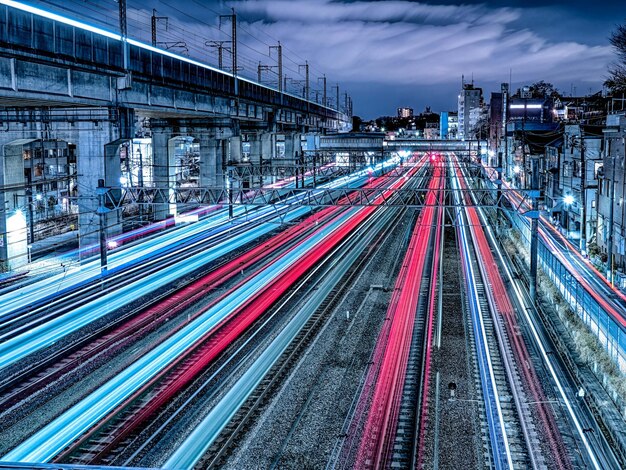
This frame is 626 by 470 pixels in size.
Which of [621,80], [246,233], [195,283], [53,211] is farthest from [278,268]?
[621,80]

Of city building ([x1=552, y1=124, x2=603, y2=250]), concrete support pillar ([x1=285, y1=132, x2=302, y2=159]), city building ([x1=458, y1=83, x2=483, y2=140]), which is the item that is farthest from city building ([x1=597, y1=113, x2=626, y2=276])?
city building ([x1=458, y1=83, x2=483, y2=140])

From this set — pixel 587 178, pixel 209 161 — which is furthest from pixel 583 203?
pixel 209 161

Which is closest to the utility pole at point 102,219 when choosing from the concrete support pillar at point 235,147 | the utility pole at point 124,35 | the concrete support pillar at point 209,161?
the utility pole at point 124,35

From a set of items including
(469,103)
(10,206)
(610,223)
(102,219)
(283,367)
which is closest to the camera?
(283,367)

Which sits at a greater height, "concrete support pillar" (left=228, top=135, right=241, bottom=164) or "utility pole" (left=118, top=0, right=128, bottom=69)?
"utility pole" (left=118, top=0, right=128, bottom=69)

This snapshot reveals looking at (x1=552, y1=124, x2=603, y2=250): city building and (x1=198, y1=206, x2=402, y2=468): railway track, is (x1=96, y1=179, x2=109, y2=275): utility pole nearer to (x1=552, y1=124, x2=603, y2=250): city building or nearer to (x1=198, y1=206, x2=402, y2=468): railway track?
(x1=198, y1=206, x2=402, y2=468): railway track

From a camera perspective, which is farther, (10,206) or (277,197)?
(277,197)

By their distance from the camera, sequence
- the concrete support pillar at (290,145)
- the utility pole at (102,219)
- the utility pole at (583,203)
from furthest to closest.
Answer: the concrete support pillar at (290,145)
the utility pole at (583,203)
the utility pole at (102,219)

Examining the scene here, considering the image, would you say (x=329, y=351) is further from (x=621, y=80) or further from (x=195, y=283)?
(x=621, y=80)

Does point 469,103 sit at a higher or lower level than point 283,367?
higher

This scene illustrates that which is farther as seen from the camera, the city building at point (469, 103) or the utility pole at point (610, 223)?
the city building at point (469, 103)

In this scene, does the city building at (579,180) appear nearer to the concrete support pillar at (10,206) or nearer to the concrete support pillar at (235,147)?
the concrete support pillar at (235,147)

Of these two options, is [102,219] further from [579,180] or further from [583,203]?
[579,180]

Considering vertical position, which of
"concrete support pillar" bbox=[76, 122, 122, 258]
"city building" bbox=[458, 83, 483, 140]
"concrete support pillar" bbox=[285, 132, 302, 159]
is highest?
"city building" bbox=[458, 83, 483, 140]
